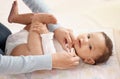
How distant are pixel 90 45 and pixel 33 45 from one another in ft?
0.84

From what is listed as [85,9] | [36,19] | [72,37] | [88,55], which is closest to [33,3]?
[36,19]

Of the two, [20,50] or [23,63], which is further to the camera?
[20,50]

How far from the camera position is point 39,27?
1.13 meters

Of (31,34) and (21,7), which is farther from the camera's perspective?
(21,7)

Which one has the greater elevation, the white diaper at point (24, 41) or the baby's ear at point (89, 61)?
the white diaper at point (24, 41)

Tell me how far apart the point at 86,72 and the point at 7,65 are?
34cm

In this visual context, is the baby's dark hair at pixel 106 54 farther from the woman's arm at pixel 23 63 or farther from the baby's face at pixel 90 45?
the woman's arm at pixel 23 63

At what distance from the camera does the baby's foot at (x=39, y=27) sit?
112 cm

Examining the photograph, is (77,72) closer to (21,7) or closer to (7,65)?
(7,65)

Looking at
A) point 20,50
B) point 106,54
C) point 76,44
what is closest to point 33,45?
point 20,50

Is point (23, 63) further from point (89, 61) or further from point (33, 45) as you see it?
point (89, 61)

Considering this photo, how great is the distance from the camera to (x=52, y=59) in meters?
0.96

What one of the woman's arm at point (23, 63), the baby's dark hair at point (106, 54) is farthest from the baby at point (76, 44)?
the woman's arm at point (23, 63)

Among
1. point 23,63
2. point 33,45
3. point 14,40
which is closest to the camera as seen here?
point 23,63
